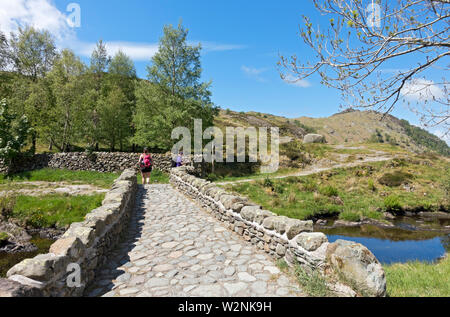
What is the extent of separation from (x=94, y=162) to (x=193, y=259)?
65.3ft

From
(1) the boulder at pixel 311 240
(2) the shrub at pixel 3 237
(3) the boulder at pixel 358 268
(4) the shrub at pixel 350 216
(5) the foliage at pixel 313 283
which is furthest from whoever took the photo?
(4) the shrub at pixel 350 216

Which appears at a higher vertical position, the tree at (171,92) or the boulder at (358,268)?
the tree at (171,92)

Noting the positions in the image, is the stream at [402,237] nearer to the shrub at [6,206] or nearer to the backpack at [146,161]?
the backpack at [146,161]

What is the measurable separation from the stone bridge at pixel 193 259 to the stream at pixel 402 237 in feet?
30.0

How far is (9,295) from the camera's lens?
232cm

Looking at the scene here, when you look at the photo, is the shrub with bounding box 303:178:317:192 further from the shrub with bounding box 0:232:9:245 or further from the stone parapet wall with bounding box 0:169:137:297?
the shrub with bounding box 0:232:9:245


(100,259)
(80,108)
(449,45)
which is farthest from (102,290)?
(80,108)

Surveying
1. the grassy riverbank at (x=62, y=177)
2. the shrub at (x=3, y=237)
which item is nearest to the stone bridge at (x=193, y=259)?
the shrub at (x=3, y=237)

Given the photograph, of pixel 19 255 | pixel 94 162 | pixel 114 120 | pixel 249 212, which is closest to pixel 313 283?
pixel 249 212

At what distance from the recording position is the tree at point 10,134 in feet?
64.9

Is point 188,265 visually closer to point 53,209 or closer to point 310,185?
point 53,209
